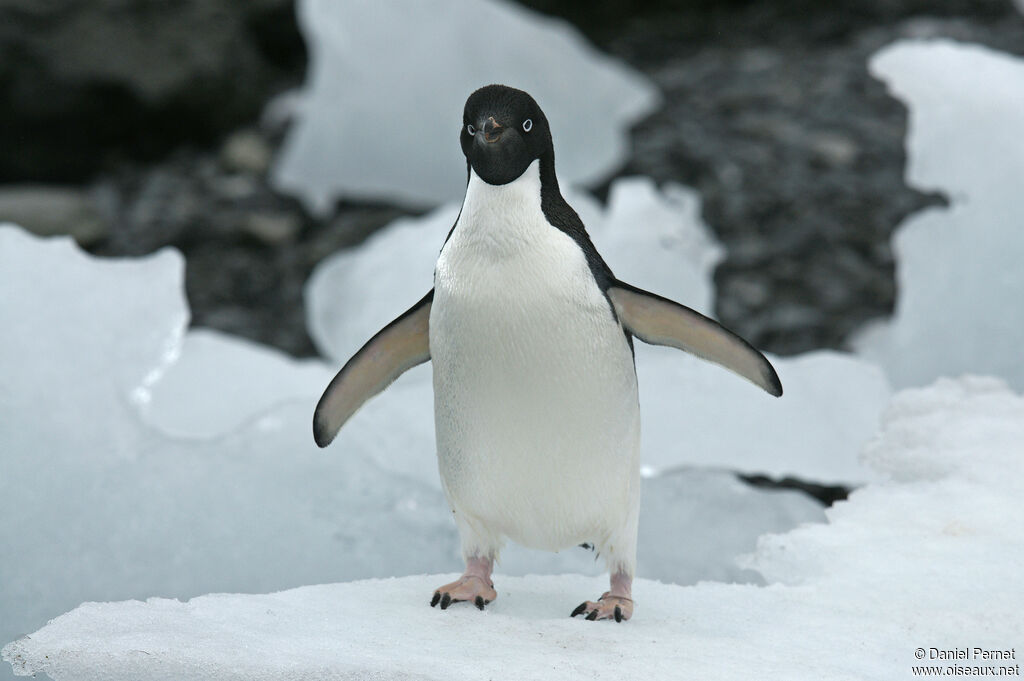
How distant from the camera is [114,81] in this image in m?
4.64

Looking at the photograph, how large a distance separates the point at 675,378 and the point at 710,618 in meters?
1.01

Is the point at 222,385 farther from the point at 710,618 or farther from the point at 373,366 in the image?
the point at 710,618

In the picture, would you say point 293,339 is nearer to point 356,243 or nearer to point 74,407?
point 356,243

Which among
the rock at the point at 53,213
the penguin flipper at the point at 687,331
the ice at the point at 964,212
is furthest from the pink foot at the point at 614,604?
the rock at the point at 53,213

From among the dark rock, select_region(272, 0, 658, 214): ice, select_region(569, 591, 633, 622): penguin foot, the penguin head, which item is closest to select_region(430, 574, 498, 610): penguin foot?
select_region(569, 591, 633, 622): penguin foot

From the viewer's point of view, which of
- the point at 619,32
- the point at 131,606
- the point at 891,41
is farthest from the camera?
the point at 619,32

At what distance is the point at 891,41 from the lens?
16.7ft

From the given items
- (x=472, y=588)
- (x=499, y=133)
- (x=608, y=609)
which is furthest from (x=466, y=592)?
(x=499, y=133)

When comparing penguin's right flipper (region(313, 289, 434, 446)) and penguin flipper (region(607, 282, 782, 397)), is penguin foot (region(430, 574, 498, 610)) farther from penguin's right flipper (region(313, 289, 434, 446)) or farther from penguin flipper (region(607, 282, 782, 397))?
penguin flipper (region(607, 282, 782, 397))

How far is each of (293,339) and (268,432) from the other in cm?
180

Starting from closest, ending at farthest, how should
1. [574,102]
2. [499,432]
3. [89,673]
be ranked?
[89,673] < [499,432] < [574,102]

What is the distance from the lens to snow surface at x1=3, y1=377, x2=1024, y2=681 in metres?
1.23

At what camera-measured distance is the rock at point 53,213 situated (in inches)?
167

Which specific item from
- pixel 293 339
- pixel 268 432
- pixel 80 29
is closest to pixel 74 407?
pixel 268 432
